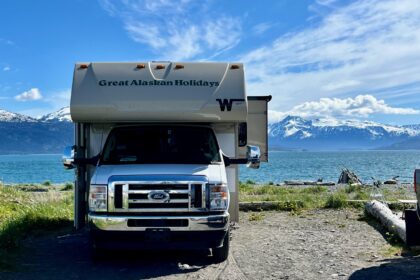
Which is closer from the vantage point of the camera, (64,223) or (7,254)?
(7,254)

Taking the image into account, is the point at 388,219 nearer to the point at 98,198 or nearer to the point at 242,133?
the point at 242,133

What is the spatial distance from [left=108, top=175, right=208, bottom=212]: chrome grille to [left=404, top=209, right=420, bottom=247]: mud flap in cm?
343

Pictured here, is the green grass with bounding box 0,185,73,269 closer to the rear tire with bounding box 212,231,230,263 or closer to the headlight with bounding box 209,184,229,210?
the rear tire with bounding box 212,231,230,263

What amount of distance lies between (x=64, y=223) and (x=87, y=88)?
14.5ft

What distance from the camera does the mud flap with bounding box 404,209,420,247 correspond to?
846 centimetres

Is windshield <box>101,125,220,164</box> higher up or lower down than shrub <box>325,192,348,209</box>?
higher up

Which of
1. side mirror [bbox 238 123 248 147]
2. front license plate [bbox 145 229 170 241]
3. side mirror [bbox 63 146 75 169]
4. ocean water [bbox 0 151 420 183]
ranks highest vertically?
side mirror [bbox 238 123 248 147]

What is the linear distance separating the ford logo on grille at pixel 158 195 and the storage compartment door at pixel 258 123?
4828mm

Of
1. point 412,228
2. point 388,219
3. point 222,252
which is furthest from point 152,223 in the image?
point 388,219

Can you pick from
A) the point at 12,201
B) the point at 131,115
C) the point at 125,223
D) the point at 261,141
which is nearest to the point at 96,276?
the point at 125,223

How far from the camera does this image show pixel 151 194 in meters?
7.85

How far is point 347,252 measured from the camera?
30.1 ft

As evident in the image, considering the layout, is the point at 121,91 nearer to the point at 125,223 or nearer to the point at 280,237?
the point at 125,223

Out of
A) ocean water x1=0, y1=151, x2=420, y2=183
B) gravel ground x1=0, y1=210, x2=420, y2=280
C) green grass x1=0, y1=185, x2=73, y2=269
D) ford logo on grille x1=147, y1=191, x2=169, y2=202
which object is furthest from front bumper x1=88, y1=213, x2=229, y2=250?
ocean water x1=0, y1=151, x2=420, y2=183
